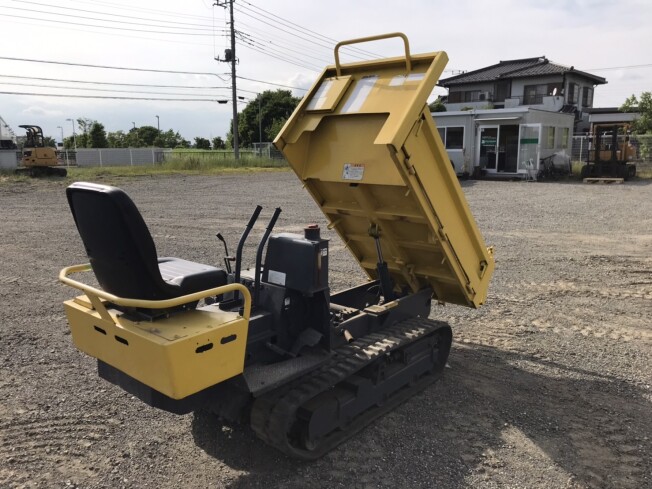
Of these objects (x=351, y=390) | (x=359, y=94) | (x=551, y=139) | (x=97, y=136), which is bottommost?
(x=351, y=390)

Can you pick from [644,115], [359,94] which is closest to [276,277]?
[359,94]

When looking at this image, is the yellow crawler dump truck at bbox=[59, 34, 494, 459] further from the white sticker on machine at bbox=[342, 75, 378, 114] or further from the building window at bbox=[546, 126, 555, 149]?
the building window at bbox=[546, 126, 555, 149]

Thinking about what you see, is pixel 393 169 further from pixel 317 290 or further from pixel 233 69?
pixel 233 69

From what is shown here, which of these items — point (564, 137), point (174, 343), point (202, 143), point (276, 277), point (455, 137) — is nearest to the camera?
point (174, 343)

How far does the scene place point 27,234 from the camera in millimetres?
11047

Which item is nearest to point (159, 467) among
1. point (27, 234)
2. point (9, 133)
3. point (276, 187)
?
point (27, 234)

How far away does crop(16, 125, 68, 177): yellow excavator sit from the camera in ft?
82.0

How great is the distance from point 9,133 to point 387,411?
35.2 meters

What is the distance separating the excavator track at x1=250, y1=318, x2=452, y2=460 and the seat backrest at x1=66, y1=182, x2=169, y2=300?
101cm

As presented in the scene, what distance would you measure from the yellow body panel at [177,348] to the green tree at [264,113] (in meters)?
54.5

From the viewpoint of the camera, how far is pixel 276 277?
364 centimetres

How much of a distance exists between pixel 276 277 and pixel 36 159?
83.6 ft

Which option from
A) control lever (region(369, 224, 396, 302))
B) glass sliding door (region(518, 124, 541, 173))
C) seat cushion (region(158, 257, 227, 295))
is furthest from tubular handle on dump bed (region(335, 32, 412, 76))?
glass sliding door (region(518, 124, 541, 173))

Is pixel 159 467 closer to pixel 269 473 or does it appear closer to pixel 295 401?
pixel 269 473
